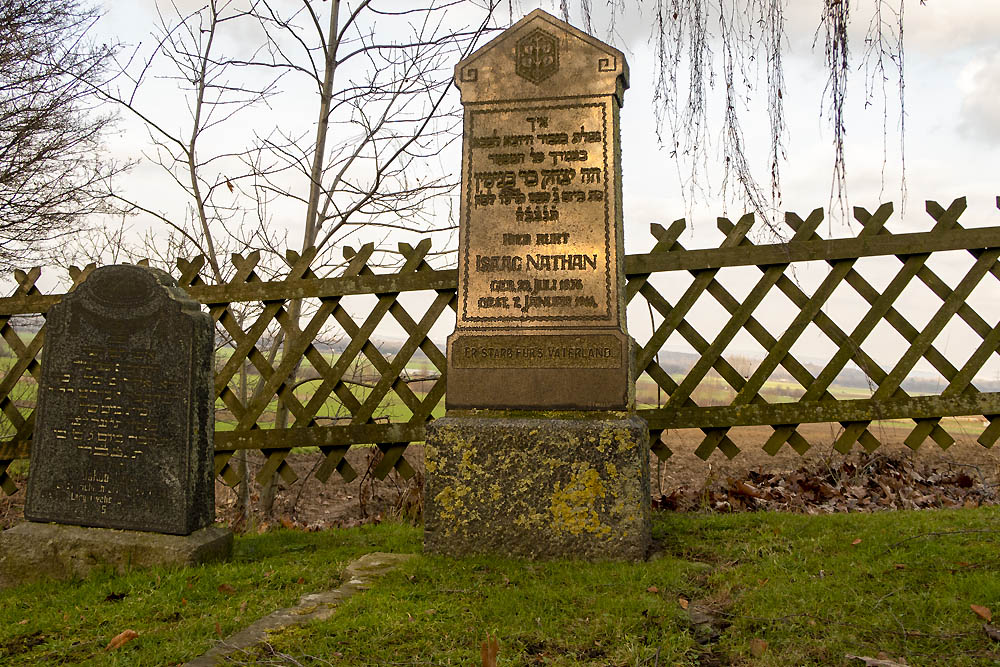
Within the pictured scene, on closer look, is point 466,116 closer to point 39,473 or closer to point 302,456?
point 39,473

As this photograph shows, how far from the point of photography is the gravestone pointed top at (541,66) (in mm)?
3799

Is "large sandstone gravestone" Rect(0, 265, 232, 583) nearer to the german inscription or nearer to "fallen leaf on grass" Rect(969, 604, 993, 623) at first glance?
the german inscription

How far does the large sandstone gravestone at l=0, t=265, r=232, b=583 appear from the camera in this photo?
3.67m

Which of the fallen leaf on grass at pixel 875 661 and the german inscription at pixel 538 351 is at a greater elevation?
the german inscription at pixel 538 351

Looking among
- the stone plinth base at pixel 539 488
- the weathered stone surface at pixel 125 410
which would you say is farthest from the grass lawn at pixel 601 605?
the weathered stone surface at pixel 125 410

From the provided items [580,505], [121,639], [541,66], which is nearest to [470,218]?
[541,66]

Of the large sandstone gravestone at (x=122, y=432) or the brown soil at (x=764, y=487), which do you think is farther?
the brown soil at (x=764, y=487)

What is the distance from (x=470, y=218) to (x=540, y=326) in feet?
2.43

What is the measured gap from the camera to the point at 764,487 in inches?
238

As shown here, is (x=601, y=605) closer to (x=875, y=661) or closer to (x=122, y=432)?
(x=875, y=661)

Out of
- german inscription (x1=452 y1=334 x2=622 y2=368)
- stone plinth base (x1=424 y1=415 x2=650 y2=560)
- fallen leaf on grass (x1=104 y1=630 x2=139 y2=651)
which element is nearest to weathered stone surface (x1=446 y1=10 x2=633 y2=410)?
german inscription (x1=452 y1=334 x2=622 y2=368)

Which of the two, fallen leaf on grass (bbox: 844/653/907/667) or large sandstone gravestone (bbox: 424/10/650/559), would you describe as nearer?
fallen leaf on grass (bbox: 844/653/907/667)

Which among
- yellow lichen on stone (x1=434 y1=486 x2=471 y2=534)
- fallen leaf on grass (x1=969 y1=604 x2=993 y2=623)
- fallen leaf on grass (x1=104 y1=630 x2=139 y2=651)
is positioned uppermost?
yellow lichen on stone (x1=434 y1=486 x2=471 y2=534)

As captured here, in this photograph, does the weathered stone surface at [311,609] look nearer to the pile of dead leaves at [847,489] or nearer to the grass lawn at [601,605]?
the grass lawn at [601,605]
